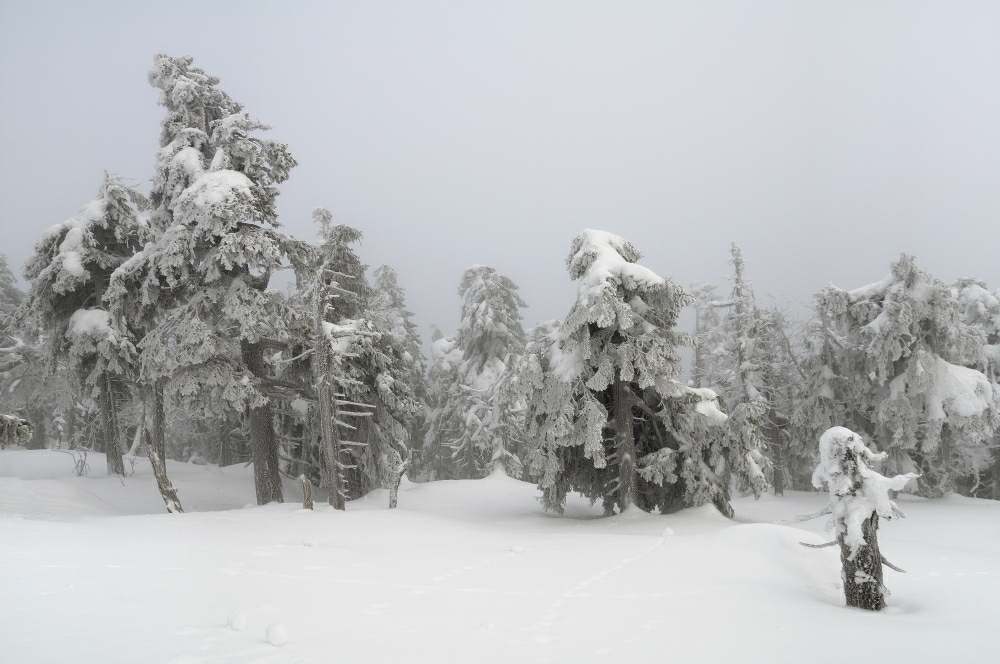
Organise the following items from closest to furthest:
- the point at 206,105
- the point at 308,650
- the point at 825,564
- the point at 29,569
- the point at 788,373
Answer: the point at 308,650
the point at 29,569
the point at 825,564
the point at 206,105
the point at 788,373

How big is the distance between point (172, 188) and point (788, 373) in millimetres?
27151

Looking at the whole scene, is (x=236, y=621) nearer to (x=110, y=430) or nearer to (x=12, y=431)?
(x=12, y=431)

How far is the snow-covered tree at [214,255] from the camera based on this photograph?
1452 centimetres

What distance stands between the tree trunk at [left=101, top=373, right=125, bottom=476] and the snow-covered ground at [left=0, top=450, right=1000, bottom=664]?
244 inches

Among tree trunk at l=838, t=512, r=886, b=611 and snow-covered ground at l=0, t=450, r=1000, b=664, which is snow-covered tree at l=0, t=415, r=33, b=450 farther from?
tree trunk at l=838, t=512, r=886, b=611

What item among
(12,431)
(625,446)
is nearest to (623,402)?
(625,446)

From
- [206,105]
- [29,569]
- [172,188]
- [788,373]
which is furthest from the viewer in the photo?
[788,373]

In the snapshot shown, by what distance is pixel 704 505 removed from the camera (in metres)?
14.8

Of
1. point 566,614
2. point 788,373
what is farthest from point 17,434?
point 788,373

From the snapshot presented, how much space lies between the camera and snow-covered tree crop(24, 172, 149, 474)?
1744cm

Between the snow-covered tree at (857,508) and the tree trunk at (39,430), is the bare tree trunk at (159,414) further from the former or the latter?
the tree trunk at (39,430)

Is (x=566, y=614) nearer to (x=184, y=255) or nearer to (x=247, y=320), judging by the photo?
(x=247, y=320)

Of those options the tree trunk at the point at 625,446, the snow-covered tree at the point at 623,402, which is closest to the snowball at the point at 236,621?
the snow-covered tree at the point at 623,402

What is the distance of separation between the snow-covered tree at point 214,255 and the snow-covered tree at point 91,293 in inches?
66.4
